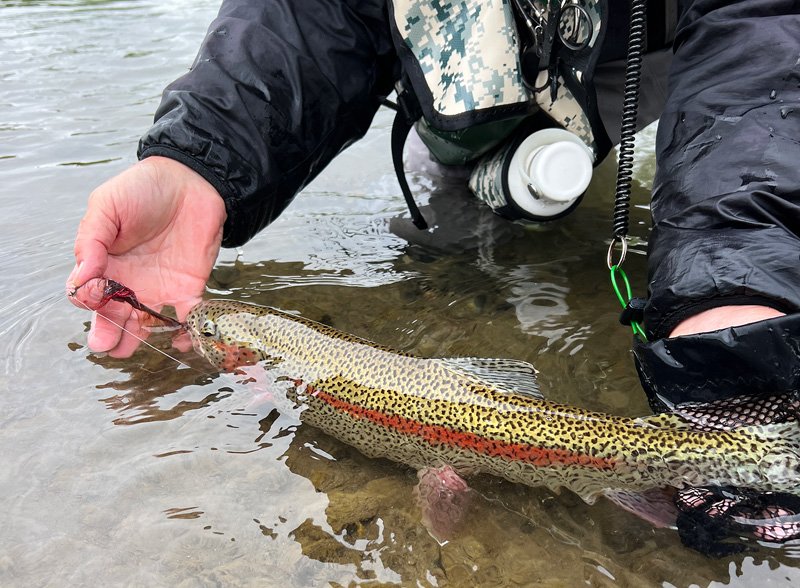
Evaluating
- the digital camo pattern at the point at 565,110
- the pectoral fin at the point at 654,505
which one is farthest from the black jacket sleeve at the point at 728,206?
the digital camo pattern at the point at 565,110

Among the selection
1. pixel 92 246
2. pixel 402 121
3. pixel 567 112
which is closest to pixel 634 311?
pixel 567 112

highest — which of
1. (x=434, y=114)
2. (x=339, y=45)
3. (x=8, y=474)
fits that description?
(x=339, y=45)

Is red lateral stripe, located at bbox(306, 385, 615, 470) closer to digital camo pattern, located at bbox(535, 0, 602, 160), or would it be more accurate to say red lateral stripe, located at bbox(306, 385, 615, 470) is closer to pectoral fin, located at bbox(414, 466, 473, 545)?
pectoral fin, located at bbox(414, 466, 473, 545)

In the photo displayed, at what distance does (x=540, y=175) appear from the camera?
11.4 feet

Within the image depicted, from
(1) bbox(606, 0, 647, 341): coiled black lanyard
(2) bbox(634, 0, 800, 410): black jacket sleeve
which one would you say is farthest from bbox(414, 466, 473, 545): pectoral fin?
(1) bbox(606, 0, 647, 341): coiled black lanyard

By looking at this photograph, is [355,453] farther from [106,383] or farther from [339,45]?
[339,45]

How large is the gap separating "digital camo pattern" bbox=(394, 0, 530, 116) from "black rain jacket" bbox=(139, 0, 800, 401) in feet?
1.08

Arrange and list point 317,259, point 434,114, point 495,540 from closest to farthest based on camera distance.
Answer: point 495,540
point 434,114
point 317,259

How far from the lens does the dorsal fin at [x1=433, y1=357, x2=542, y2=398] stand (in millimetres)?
2691

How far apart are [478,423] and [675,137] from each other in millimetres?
1438

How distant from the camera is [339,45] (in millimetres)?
3549

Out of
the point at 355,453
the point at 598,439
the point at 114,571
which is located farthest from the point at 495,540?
the point at 114,571

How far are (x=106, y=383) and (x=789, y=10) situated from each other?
11.3 feet

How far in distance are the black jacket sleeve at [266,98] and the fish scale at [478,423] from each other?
719 millimetres
